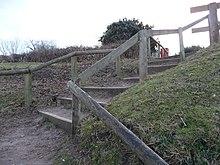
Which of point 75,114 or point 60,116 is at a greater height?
point 75,114

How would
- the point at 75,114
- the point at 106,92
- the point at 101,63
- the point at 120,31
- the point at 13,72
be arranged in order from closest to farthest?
the point at 75,114 → the point at 101,63 → the point at 106,92 → the point at 13,72 → the point at 120,31

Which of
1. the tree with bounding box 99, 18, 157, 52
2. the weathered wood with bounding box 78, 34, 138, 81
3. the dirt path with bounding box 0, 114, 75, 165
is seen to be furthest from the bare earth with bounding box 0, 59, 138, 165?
the tree with bounding box 99, 18, 157, 52

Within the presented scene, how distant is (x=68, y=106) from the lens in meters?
5.45

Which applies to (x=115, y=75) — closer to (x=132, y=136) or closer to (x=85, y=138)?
(x=85, y=138)

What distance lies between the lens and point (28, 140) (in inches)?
170

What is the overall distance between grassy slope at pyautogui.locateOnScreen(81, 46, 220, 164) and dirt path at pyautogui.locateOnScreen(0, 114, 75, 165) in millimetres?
629

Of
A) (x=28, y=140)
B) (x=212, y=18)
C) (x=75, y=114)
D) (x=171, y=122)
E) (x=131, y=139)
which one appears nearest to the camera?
(x=131, y=139)

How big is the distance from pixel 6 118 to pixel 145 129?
3.78 meters

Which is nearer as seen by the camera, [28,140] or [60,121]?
[28,140]

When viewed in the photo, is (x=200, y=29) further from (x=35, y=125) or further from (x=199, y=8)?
(x=35, y=125)

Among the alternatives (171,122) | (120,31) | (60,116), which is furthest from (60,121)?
(120,31)

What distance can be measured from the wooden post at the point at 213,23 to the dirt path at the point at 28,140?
167 inches

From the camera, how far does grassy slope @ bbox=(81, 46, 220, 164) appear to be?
2406mm

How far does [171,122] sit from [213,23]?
448 cm
